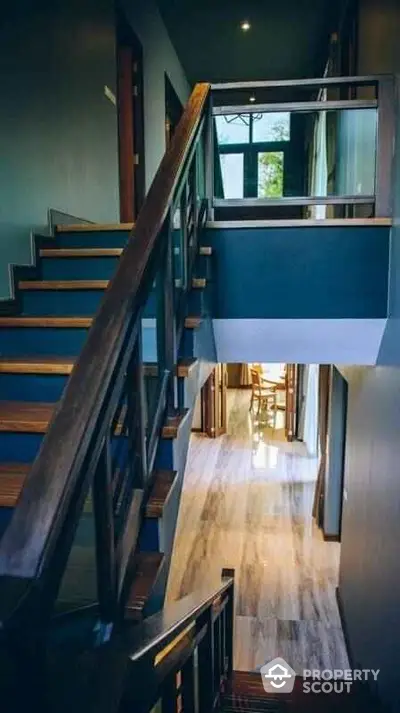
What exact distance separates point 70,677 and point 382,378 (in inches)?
84.8

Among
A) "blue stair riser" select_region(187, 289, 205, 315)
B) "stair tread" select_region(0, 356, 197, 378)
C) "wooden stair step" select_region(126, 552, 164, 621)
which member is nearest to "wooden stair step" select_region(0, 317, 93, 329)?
"stair tread" select_region(0, 356, 197, 378)

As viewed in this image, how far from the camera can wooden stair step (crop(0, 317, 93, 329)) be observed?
7.27 ft

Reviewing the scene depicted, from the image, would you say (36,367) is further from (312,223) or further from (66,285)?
(312,223)

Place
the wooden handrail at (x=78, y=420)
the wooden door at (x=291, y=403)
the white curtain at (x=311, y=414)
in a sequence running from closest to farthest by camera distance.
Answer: the wooden handrail at (x=78, y=420)
the white curtain at (x=311, y=414)
the wooden door at (x=291, y=403)

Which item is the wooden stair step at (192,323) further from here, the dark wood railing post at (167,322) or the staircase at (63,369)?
the dark wood railing post at (167,322)

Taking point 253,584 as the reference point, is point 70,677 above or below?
above

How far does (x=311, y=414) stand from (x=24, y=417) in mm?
6822

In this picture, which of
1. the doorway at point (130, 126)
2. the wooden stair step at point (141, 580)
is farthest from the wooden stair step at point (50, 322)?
the doorway at point (130, 126)

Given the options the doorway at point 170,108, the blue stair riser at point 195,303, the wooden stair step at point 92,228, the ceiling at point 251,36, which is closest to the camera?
the blue stair riser at point 195,303

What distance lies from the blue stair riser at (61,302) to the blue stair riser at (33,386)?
53 cm

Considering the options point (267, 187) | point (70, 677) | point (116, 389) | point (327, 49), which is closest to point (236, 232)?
point (116, 389)

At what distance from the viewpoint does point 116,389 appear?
1.13m

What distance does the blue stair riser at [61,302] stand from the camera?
8.17ft

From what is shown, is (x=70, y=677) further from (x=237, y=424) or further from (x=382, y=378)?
(x=237, y=424)
